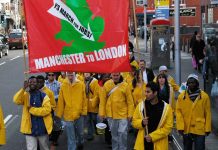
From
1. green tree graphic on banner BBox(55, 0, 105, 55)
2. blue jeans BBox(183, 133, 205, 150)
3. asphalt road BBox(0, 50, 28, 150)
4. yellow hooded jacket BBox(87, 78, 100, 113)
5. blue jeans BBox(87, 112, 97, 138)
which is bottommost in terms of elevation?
asphalt road BBox(0, 50, 28, 150)

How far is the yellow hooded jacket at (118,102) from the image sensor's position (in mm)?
9258

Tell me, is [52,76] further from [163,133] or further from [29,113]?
[163,133]

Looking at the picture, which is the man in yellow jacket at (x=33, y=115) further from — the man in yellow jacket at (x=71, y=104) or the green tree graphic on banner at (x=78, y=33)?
the green tree graphic on banner at (x=78, y=33)

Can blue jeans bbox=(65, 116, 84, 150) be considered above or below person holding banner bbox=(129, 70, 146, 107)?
below

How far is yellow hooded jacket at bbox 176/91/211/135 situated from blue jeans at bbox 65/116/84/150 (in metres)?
2.28

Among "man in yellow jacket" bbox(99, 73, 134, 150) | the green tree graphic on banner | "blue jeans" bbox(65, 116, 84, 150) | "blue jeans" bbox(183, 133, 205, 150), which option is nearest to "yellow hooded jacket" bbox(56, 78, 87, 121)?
"blue jeans" bbox(65, 116, 84, 150)

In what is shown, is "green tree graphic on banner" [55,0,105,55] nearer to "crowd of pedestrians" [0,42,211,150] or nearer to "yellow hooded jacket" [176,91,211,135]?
"crowd of pedestrians" [0,42,211,150]

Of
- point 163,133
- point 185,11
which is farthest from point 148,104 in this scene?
point 185,11

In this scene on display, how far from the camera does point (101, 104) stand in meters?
9.41

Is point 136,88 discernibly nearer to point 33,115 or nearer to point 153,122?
point 33,115

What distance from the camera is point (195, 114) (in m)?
7.95

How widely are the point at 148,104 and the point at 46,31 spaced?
1873 mm

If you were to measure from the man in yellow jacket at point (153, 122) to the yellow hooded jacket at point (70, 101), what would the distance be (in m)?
2.84

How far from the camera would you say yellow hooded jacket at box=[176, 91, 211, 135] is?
7.92m
